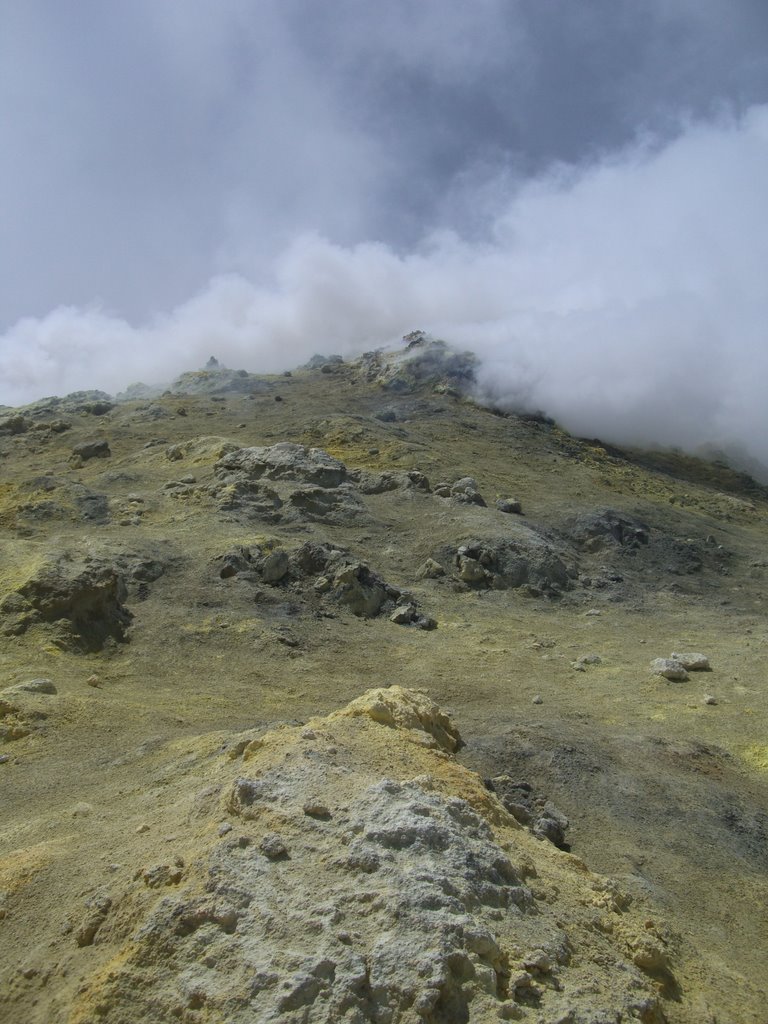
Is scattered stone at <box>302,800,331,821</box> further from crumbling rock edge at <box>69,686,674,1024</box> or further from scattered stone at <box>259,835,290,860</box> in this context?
scattered stone at <box>259,835,290,860</box>

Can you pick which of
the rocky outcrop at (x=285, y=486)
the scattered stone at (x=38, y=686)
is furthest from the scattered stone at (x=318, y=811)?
the rocky outcrop at (x=285, y=486)

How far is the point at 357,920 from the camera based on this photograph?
406 cm

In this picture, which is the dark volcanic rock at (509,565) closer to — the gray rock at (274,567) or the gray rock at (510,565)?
the gray rock at (510,565)

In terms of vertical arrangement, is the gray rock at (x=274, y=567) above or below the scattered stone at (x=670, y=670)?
above

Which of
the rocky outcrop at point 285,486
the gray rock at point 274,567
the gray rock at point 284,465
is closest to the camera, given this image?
the gray rock at point 274,567

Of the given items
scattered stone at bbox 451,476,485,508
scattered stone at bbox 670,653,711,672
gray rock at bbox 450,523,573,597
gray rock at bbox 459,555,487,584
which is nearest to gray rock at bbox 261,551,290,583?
gray rock at bbox 459,555,487,584

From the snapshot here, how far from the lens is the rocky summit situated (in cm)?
398

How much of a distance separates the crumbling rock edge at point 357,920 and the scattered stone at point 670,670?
852cm

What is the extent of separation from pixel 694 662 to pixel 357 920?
451 inches

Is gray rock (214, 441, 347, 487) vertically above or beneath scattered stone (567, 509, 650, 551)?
above

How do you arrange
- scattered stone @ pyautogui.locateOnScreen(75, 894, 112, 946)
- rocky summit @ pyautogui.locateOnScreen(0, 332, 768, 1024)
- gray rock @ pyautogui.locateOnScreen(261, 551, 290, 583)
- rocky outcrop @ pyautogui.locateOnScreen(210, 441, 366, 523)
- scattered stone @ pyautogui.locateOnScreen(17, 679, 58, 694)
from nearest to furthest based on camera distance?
rocky summit @ pyautogui.locateOnScreen(0, 332, 768, 1024) → scattered stone @ pyautogui.locateOnScreen(75, 894, 112, 946) → scattered stone @ pyautogui.locateOnScreen(17, 679, 58, 694) → gray rock @ pyautogui.locateOnScreen(261, 551, 290, 583) → rocky outcrop @ pyautogui.locateOnScreen(210, 441, 366, 523)

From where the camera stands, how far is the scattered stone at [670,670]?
13.4 m

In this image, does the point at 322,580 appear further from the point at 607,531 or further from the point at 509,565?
the point at 607,531

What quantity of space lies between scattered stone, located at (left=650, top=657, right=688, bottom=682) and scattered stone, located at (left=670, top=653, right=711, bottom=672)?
0.94 ft
